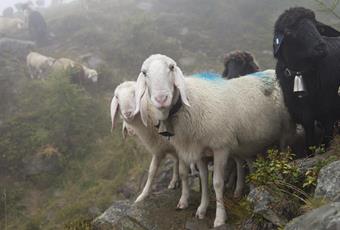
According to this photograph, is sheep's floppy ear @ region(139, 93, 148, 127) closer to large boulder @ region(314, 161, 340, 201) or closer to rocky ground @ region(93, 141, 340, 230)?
rocky ground @ region(93, 141, 340, 230)

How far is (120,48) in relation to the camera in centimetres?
2295

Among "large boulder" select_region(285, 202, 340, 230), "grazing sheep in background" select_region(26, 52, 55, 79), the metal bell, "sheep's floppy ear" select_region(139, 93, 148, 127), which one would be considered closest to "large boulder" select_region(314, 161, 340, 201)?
"large boulder" select_region(285, 202, 340, 230)

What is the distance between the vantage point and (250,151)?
575 centimetres

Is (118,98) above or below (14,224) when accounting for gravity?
above

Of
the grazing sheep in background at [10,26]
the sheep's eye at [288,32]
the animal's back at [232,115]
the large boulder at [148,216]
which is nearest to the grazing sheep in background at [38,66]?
the grazing sheep in background at [10,26]

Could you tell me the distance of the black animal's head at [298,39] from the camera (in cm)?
485

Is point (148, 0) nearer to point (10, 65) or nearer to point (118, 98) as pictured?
point (10, 65)

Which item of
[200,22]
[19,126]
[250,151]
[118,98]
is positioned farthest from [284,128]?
[200,22]

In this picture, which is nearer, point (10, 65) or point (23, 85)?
point (23, 85)

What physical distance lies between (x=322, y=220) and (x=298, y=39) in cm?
275

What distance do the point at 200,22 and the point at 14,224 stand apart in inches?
753

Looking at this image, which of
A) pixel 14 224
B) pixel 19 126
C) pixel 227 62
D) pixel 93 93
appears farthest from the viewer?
pixel 93 93

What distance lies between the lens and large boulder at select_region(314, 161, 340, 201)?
347cm

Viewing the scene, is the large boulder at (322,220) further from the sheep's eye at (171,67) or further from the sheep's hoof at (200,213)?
the sheep's hoof at (200,213)
